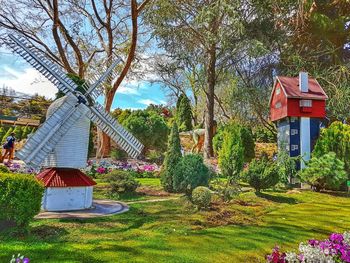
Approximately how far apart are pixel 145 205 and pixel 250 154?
1244 cm

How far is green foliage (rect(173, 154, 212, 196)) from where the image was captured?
1202 centimetres

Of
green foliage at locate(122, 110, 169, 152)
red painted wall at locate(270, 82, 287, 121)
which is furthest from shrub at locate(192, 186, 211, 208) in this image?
green foliage at locate(122, 110, 169, 152)

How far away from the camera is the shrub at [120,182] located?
1319 cm

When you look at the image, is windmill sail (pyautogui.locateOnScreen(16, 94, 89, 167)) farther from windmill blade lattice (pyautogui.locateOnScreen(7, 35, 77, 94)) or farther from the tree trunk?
the tree trunk

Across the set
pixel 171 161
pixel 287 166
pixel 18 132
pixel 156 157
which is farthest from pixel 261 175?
pixel 18 132

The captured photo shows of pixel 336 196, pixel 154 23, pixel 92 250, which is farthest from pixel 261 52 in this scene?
pixel 92 250

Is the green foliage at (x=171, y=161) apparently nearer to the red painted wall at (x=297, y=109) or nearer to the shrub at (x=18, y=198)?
the red painted wall at (x=297, y=109)

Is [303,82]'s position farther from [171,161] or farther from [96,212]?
[96,212]

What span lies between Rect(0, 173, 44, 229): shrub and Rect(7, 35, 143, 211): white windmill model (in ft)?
6.66

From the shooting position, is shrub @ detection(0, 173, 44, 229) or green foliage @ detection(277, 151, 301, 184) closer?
shrub @ detection(0, 173, 44, 229)

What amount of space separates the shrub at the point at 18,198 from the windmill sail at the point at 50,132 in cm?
196

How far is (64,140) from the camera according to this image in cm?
1041

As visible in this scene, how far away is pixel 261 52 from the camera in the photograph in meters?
21.7

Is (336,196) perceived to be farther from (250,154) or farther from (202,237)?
(202,237)
